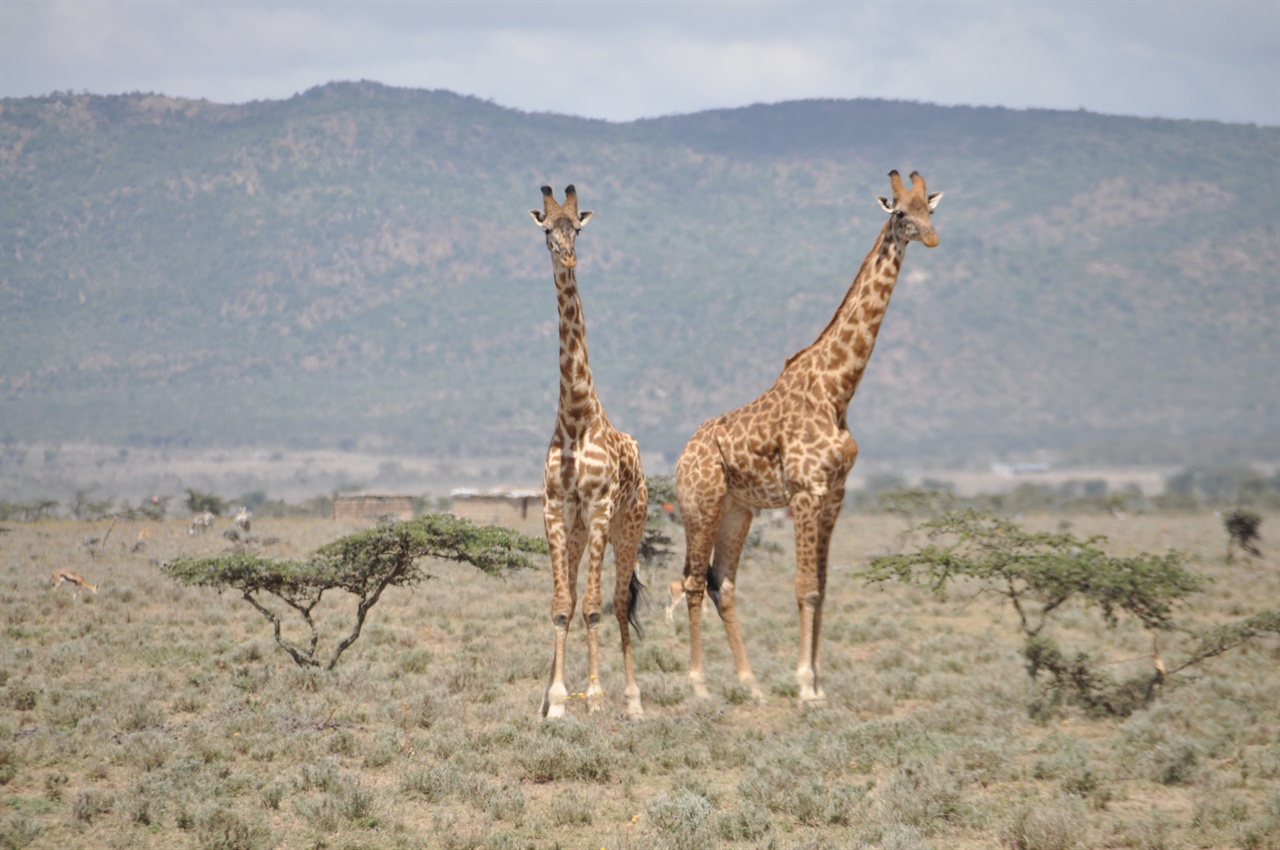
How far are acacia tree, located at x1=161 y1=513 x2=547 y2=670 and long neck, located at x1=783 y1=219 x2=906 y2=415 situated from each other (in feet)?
14.5

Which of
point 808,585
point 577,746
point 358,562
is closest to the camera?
point 577,746

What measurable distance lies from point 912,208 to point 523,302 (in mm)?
156812

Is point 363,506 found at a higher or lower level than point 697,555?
lower

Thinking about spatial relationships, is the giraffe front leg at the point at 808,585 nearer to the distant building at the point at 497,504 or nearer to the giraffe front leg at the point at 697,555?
the giraffe front leg at the point at 697,555

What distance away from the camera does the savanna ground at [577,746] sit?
9984mm

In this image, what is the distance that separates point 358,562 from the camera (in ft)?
52.4

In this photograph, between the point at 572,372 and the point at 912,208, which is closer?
the point at 572,372

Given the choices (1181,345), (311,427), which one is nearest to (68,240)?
(311,427)

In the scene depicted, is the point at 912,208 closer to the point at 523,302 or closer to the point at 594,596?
the point at 594,596

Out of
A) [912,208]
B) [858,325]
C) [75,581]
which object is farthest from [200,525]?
[912,208]

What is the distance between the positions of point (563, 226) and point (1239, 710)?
956 cm

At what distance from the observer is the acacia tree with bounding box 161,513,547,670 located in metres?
15.3

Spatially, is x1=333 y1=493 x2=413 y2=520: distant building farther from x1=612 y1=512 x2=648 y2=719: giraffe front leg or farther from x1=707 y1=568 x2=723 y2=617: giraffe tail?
x1=612 y1=512 x2=648 y2=719: giraffe front leg

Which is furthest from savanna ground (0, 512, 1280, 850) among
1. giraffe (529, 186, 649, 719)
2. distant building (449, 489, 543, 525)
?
distant building (449, 489, 543, 525)
